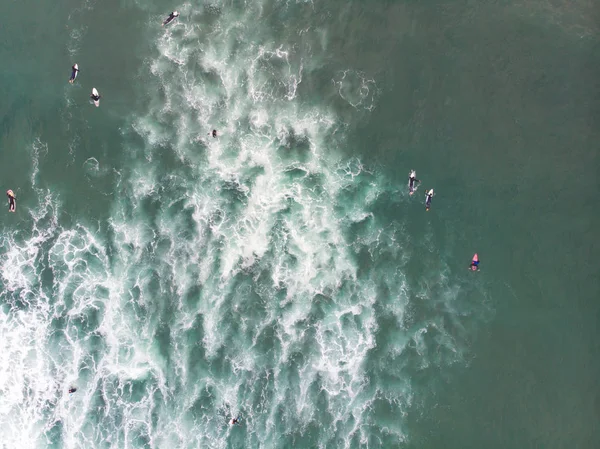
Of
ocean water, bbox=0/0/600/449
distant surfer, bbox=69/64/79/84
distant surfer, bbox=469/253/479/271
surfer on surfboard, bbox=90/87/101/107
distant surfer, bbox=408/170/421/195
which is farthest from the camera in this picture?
distant surfer, bbox=69/64/79/84

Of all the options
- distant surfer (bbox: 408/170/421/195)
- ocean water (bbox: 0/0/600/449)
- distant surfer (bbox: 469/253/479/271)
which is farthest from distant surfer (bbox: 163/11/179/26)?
distant surfer (bbox: 469/253/479/271)

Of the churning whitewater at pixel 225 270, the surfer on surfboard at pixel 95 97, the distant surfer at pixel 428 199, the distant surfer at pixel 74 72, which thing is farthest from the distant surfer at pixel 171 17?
the distant surfer at pixel 428 199

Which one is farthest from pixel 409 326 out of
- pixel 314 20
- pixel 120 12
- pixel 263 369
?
pixel 120 12

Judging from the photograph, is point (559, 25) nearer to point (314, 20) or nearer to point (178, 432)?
point (314, 20)

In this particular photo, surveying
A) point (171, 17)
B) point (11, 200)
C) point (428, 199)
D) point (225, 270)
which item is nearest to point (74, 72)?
point (171, 17)

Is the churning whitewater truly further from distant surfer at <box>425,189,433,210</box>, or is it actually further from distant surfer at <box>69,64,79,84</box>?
distant surfer at <box>425,189,433,210</box>

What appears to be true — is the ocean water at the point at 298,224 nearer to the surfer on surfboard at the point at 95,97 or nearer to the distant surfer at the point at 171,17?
the surfer on surfboard at the point at 95,97
